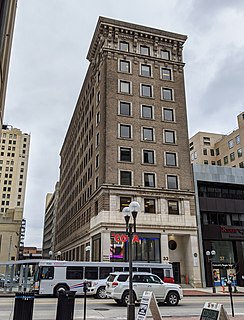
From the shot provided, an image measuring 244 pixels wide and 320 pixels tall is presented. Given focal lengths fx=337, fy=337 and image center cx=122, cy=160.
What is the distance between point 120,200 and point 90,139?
49.5ft

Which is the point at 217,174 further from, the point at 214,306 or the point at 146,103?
the point at 214,306

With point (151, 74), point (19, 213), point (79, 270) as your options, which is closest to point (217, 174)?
point (151, 74)

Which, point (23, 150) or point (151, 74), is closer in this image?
point (151, 74)

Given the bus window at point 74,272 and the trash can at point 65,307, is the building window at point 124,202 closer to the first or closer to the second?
the bus window at point 74,272

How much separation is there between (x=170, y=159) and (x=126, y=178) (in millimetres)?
6725

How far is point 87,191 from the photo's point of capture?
1907 inches

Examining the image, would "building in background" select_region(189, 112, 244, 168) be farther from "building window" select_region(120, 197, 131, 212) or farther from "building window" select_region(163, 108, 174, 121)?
"building window" select_region(120, 197, 131, 212)

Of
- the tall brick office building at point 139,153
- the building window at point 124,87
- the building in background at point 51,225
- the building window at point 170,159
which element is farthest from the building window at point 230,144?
the building in background at point 51,225

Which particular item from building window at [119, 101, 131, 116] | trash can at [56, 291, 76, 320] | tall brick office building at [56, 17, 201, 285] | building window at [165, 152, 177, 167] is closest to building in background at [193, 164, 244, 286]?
tall brick office building at [56, 17, 201, 285]

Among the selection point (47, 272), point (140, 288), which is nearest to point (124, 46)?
point (47, 272)

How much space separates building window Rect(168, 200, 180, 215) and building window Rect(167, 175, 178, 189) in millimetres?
1886

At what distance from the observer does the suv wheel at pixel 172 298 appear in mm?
20078

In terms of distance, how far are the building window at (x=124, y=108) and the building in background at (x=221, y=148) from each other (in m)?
43.5

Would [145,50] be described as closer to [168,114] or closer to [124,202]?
[168,114]
